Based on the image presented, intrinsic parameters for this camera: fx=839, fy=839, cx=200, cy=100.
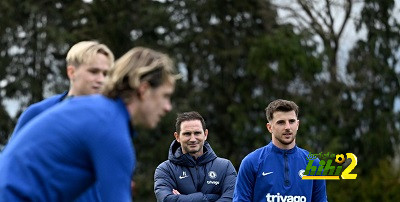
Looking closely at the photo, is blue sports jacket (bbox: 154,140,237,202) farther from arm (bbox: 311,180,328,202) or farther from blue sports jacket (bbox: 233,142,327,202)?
arm (bbox: 311,180,328,202)

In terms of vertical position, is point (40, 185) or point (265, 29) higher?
point (265, 29)

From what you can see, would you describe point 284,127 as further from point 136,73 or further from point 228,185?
point 136,73

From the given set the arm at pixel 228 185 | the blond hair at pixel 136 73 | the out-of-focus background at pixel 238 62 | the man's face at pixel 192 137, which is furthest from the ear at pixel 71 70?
the out-of-focus background at pixel 238 62

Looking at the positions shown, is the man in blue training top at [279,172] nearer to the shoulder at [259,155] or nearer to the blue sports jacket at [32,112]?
the shoulder at [259,155]

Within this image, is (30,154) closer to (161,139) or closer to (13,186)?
(13,186)

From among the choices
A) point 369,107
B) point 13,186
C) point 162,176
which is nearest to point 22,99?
point 369,107

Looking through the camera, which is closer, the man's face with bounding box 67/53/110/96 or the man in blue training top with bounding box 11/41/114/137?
the man in blue training top with bounding box 11/41/114/137

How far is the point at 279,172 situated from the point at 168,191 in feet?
4.51

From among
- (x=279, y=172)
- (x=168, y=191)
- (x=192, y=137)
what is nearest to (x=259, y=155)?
(x=279, y=172)

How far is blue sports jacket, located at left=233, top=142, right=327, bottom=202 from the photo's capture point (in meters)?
8.14

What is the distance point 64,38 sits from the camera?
110 ft

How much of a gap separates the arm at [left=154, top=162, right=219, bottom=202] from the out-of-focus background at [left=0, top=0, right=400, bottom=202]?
2416 cm

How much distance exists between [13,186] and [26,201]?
0.30ft

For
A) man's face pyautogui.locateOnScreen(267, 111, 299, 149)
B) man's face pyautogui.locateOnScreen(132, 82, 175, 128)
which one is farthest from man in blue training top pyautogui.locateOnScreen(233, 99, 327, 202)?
man's face pyautogui.locateOnScreen(132, 82, 175, 128)
